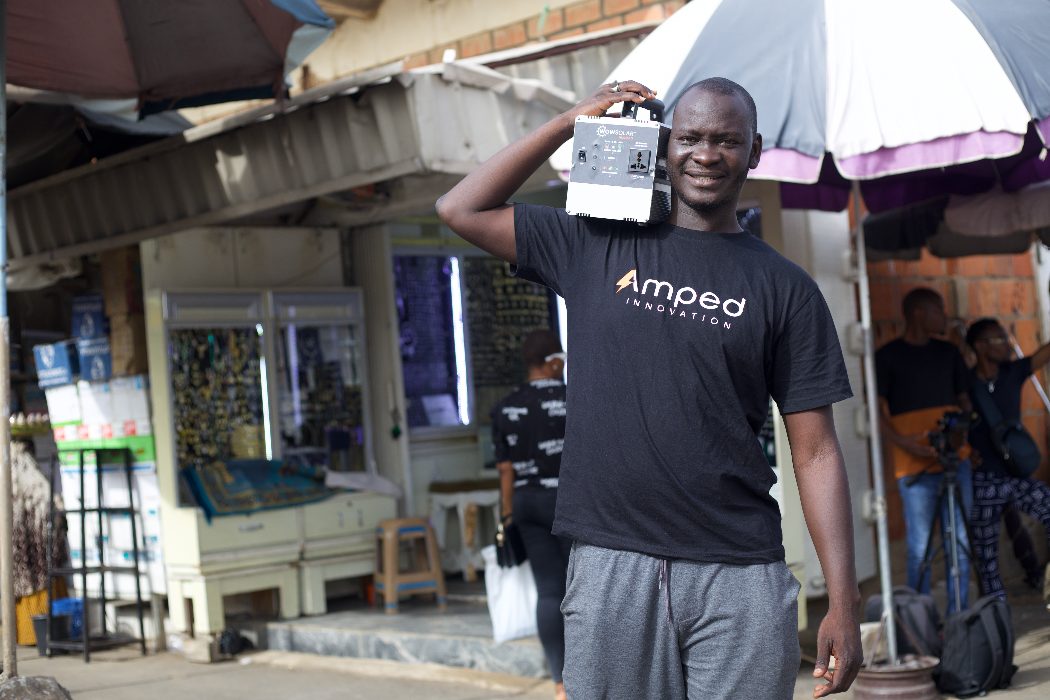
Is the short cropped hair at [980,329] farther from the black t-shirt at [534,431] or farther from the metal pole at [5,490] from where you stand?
the metal pole at [5,490]

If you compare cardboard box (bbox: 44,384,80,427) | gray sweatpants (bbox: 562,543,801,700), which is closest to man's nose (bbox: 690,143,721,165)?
gray sweatpants (bbox: 562,543,801,700)

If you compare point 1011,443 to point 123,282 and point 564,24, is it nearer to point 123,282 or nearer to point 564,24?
point 564,24

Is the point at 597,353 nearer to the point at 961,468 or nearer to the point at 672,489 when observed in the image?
the point at 672,489

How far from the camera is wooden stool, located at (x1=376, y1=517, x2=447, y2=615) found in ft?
27.9

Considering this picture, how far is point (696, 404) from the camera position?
2.60 meters

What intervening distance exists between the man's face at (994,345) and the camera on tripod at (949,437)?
76cm

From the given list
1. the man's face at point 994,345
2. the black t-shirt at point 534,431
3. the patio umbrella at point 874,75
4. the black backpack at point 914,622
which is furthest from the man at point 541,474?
the man's face at point 994,345

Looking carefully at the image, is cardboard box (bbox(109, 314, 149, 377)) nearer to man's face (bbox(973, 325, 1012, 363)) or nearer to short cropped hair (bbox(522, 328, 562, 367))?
short cropped hair (bbox(522, 328, 562, 367))

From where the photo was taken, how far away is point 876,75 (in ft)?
16.3

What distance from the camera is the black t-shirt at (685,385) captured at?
2598mm

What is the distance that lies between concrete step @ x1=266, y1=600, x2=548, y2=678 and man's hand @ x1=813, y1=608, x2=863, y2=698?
14.2 ft

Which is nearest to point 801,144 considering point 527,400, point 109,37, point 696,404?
point 527,400

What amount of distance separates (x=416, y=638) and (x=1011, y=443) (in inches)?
134

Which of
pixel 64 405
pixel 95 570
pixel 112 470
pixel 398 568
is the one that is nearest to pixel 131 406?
pixel 112 470
